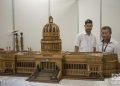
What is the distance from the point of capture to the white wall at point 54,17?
15.0 feet

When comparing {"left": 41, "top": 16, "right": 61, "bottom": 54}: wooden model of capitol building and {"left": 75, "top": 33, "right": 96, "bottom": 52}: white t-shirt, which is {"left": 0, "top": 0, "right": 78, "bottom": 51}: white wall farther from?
{"left": 41, "top": 16, "right": 61, "bottom": 54}: wooden model of capitol building

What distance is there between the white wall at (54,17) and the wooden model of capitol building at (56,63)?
1989 mm

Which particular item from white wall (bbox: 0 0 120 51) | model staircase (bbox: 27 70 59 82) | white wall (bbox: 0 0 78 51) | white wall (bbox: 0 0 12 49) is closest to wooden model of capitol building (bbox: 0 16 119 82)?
model staircase (bbox: 27 70 59 82)

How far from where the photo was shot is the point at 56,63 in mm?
2631

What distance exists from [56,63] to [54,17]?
2.42 metres

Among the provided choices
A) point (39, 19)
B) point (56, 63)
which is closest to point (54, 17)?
point (39, 19)

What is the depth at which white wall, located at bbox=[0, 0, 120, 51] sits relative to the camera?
4586mm

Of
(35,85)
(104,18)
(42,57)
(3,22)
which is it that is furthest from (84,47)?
(3,22)

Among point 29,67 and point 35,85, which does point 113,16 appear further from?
point 35,85

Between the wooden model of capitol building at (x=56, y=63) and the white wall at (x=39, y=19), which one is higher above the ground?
the white wall at (x=39, y=19)

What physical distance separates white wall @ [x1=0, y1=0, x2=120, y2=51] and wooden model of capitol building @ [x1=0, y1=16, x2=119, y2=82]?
1.99 m

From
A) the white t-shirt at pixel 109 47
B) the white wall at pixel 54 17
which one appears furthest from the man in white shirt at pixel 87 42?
the white wall at pixel 54 17

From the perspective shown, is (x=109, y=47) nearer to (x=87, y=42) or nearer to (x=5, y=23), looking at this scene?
(x=87, y=42)

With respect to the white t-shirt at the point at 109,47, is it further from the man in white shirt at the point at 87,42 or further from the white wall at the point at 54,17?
the white wall at the point at 54,17
